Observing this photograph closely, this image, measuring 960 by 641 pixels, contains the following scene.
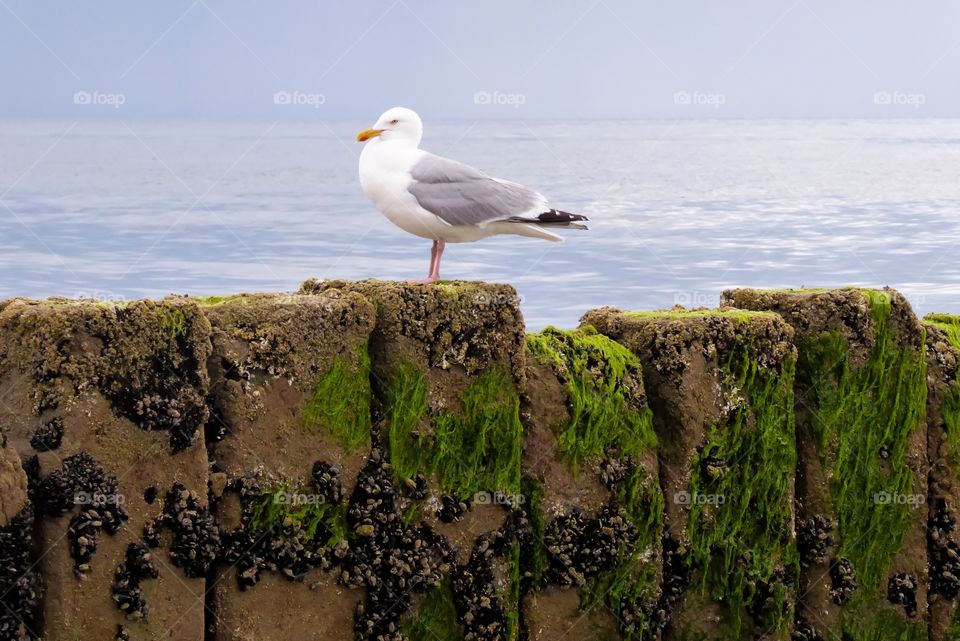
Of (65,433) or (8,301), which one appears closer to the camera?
(65,433)

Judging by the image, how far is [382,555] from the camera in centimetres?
677

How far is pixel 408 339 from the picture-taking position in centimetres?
693

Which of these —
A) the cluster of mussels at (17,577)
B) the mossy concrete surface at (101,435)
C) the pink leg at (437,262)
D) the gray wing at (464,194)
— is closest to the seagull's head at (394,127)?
the gray wing at (464,194)

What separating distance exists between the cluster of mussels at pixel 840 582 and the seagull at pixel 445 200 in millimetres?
2617

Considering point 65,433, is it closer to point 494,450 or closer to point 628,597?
point 494,450

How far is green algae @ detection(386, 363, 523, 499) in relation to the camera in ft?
22.6

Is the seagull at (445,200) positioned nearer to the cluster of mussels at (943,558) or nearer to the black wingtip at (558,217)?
the black wingtip at (558,217)

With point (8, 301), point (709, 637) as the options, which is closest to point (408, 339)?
point (8, 301)

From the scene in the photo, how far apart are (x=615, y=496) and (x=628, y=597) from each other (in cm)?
56

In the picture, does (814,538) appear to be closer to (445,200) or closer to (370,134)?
(445,200)

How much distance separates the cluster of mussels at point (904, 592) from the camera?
8.30 meters

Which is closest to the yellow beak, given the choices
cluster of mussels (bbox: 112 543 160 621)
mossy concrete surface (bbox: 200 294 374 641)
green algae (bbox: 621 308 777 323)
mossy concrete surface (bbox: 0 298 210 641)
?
mossy concrete surface (bbox: 200 294 374 641)

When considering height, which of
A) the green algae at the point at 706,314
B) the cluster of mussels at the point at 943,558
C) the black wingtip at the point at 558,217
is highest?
the black wingtip at the point at 558,217

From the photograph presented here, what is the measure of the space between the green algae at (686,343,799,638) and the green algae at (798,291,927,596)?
0.36 meters
